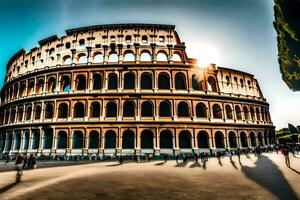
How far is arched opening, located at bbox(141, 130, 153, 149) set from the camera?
21.7 meters

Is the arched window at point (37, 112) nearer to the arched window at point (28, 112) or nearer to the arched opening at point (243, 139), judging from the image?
the arched window at point (28, 112)

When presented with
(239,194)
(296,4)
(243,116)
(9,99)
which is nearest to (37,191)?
(239,194)

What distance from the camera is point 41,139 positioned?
2238 cm

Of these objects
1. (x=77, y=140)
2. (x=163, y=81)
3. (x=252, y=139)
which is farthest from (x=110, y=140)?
(x=252, y=139)

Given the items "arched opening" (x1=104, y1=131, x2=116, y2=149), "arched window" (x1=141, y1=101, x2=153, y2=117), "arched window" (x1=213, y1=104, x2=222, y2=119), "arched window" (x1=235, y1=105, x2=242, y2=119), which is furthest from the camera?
"arched window" (x1=235, y1=105, x2=242, y2=119)

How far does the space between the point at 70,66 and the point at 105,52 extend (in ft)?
15.8

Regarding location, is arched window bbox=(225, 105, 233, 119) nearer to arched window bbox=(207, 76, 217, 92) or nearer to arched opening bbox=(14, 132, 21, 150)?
arched window bbox=(207, 76, 217, 92)

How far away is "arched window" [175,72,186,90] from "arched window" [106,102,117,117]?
8.23m

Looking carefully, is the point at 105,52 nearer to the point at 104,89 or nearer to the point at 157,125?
the point at 104,89

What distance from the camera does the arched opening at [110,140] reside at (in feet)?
70.9

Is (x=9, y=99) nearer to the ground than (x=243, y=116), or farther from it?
farther from it

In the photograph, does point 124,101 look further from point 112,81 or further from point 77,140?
point 77,140

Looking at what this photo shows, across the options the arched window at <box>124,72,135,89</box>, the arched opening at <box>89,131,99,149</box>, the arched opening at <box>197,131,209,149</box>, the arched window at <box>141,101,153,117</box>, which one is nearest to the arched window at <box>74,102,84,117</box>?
the arched opening at <box>89,131,99,149</box>

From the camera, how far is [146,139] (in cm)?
2198
